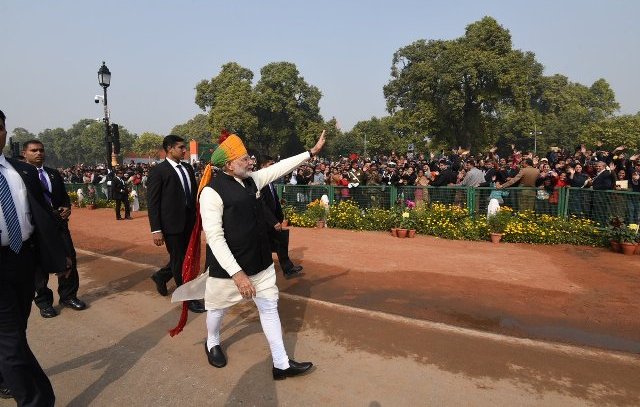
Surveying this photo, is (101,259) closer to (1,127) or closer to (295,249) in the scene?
(295,249)

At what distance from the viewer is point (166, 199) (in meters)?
4.87

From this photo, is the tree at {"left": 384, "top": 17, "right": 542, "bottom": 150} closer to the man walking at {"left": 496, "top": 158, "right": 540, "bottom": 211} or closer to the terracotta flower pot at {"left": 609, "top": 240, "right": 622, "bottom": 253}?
the man walking at {"left": 496, "top": 158, "right": 540, "bottom": 211}

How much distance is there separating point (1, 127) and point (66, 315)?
10.5 ft

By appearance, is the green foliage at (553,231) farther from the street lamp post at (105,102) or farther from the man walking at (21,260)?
the street lamp post at (105,102)

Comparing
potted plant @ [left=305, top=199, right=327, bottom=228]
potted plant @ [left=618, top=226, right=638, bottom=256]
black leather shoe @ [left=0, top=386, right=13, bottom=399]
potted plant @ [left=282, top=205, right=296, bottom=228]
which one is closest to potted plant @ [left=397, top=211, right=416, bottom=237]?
potted plant @ [left=305, top=199, right=327, bottom=228]

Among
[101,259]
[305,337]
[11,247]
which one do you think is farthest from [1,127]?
[101,259]

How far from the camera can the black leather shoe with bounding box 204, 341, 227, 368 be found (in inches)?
139

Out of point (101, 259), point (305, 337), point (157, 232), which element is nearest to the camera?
point (305, 337)

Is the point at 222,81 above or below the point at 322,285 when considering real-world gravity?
above

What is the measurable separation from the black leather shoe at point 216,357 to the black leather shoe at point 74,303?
253 cm

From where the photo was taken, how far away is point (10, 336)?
2547 millimetres

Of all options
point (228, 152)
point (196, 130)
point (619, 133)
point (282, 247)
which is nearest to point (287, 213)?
point (282, 247)

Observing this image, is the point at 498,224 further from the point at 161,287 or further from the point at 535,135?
the point at 535,135

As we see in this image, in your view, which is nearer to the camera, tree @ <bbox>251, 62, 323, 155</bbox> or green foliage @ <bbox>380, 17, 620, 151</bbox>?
green foliage @ <bbox>380, 17, 620, 151</bbox>
